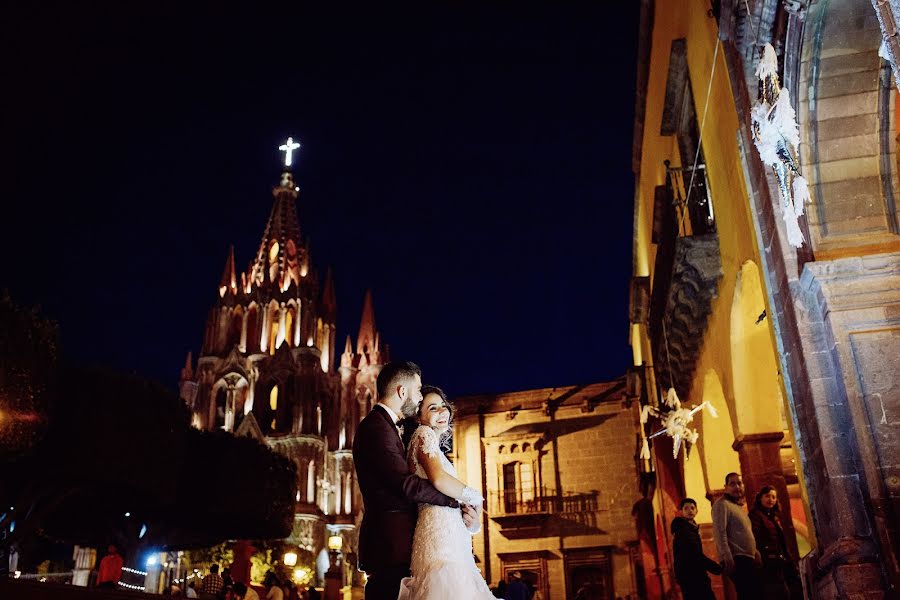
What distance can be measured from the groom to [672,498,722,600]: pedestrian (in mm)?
4280

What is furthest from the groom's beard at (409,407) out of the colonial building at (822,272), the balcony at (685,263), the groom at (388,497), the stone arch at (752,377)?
the balcony at (685,263)

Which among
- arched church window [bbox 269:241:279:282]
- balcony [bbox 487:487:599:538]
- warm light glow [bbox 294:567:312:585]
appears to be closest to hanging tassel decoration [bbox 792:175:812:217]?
balcony [bbox 487:487:599:538]

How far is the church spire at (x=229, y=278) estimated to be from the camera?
61.9m

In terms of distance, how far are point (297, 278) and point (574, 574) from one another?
39367 millimetres

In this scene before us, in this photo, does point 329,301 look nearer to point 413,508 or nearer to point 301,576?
point 301,576

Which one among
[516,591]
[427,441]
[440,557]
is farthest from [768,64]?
[516,591]

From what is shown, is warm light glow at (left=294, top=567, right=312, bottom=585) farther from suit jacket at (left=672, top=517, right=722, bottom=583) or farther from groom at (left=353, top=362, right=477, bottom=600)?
groom at (left=353, top=362, right=477, bottom=600)

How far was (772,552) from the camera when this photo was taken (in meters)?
7.30

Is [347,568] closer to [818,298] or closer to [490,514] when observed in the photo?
[490,514]

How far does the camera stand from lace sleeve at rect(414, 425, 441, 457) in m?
3.92

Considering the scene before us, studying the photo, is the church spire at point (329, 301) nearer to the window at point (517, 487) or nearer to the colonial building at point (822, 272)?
the window at point (517, 487)

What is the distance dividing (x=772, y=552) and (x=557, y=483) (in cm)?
2324

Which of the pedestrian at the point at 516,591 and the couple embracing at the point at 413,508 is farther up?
the couple embracing at the point at 413,508

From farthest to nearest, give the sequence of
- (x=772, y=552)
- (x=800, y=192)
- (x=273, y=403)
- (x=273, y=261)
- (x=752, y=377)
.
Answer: (x=273, y=261), (x=273, y=403), (x=752, y=377), (x=772, y=552), (x=800, y=192)
